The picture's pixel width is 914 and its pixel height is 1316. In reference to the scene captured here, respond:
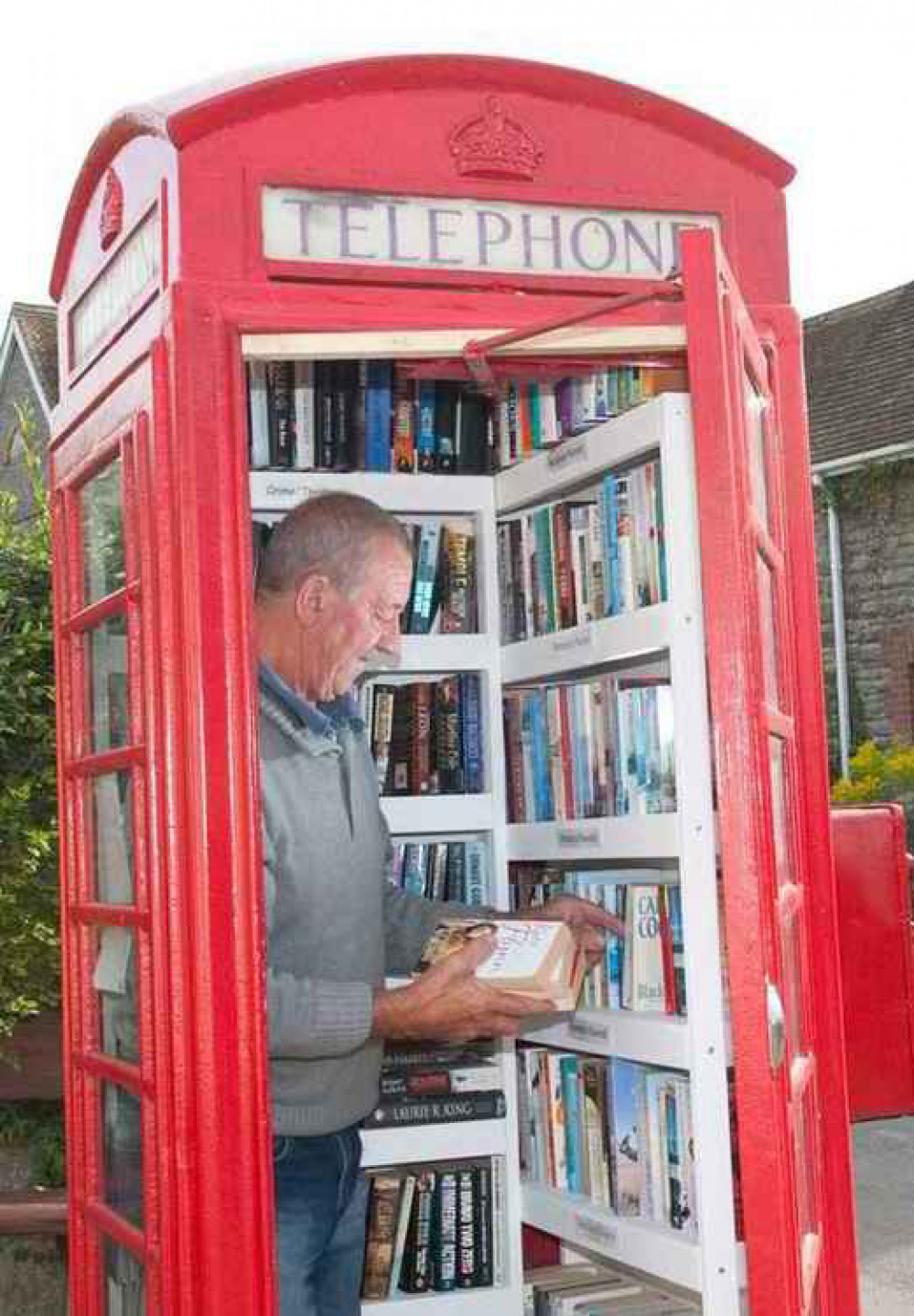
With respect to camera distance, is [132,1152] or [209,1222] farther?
[132,1152]

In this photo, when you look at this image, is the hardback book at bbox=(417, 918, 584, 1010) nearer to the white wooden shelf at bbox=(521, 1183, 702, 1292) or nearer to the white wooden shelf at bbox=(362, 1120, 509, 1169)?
the white wooden shelf at bbox=(521, 1183, 702, 1292)

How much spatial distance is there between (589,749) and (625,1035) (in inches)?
26.0

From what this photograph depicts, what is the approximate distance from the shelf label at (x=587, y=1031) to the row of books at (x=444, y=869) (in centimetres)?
51

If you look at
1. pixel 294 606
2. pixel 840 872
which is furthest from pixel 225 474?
pixel 840 872

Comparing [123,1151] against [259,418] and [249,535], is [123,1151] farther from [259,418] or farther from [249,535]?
[259,418]

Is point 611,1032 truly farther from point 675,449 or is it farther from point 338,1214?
point 675,449

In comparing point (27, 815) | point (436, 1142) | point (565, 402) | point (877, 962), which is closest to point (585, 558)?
point (565, 402)

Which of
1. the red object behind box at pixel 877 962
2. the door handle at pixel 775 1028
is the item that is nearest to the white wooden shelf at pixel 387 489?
the door handle at pixel 775 1028

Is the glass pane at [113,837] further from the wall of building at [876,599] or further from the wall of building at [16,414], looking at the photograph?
the wall of building at [16,414]

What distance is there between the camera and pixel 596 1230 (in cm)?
431

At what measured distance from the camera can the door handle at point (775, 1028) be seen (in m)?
3.32

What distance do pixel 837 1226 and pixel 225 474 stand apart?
2.02 metres

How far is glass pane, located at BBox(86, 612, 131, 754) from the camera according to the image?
12.5 feet

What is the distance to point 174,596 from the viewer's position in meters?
3.49
